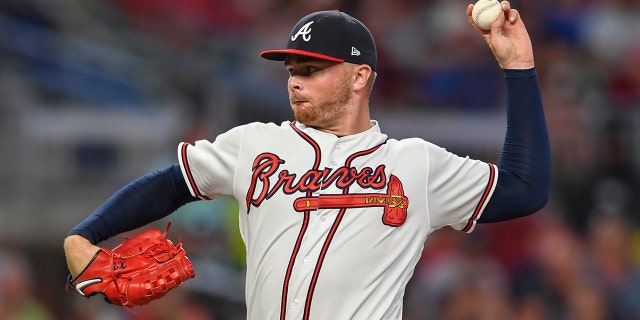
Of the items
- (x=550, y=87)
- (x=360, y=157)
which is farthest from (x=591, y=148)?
(x=360, y=157)

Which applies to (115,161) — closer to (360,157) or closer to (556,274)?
(556,274)

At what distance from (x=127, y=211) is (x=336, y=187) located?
2.17ft

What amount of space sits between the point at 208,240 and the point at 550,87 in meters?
3.42

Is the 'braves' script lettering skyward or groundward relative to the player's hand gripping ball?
skyward

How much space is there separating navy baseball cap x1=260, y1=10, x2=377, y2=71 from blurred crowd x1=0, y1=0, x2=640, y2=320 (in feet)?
11.1

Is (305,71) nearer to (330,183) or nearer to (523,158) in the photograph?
(330,183)

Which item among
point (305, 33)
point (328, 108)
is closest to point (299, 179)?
point (328, 108)

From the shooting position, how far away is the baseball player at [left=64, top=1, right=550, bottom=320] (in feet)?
11.2

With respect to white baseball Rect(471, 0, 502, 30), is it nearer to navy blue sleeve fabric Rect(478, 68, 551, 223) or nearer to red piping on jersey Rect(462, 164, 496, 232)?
navy blue sleeve fabric Rect(478, 68, 551, 223)

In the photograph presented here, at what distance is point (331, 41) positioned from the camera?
140 inches

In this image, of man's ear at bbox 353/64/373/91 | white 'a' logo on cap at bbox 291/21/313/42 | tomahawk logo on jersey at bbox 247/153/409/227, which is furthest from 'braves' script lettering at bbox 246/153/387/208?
white 'a' logo on cap at bbox 291/21/313/42

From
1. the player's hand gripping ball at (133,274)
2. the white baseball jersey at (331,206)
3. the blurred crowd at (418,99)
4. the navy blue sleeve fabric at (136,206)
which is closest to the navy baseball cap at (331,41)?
the white baseball jersey at (331,206)

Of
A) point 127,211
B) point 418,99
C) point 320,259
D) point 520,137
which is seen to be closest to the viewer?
point 320,259

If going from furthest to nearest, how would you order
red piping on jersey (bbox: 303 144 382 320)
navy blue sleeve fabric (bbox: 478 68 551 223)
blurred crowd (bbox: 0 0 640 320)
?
blurred crowd (bbox: 0 0 640 320) → navy blue sleeve fabric (bbox: 478 68 551 223) → red piping on jersey (bbox: 303 144 382 320)
